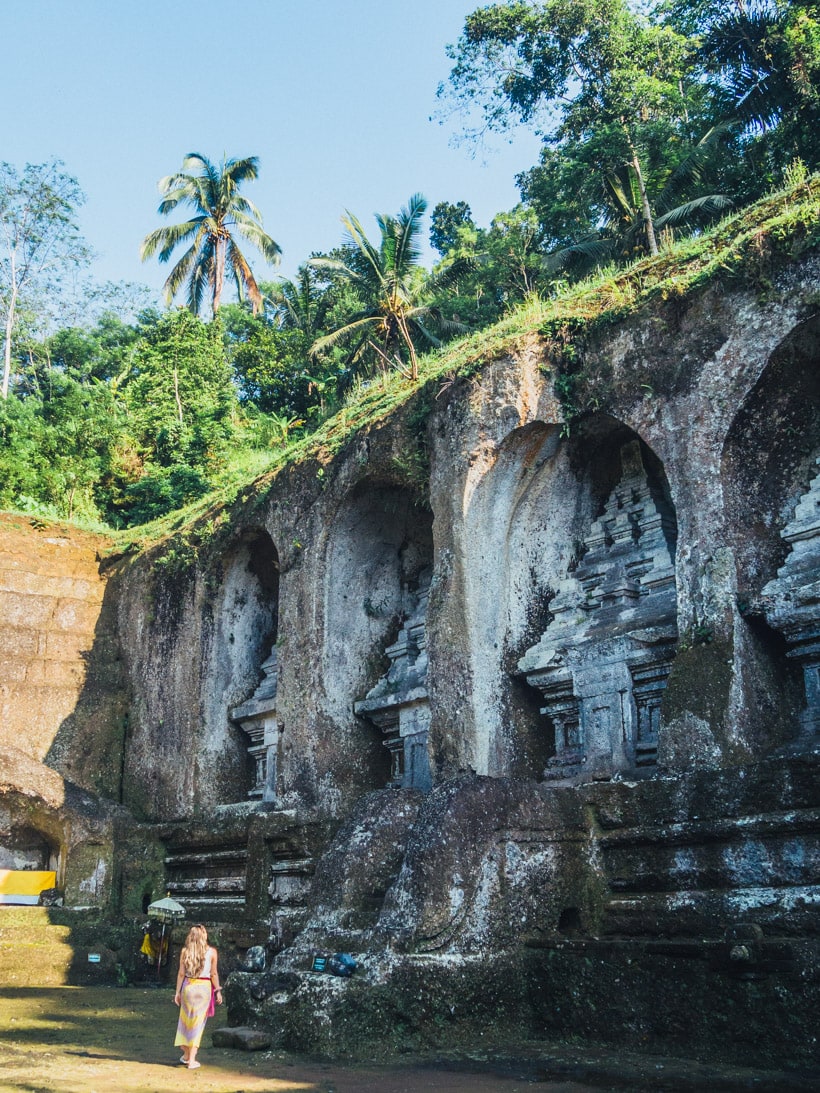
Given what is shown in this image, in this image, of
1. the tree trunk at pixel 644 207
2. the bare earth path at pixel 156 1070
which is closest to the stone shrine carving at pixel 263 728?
the bare earth path at pixel 156 1070

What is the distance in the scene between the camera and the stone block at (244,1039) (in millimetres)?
6734

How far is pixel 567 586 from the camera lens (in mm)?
9961

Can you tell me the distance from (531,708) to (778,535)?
261 centimetres

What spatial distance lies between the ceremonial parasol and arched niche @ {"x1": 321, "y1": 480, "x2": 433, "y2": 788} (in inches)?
89.8

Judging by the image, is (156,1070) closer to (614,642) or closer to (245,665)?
(614,642)

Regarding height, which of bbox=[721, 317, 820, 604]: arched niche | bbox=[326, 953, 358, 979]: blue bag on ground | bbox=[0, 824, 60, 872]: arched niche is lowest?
bbox=[326, 953, 358, 979]: blue bag on ground

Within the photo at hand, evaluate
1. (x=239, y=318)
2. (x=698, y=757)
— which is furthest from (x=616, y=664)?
(x=239, y=318)

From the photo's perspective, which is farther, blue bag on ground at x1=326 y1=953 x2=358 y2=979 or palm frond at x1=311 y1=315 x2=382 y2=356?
palm frond at x1=311 y1=315 x2=382 y2=356

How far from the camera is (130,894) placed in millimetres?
12477

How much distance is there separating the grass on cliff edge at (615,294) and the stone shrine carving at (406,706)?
201 centimetres

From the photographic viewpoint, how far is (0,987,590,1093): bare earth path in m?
5.56

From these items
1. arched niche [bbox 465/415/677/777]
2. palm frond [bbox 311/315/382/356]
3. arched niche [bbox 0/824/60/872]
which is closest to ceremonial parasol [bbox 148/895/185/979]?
arched niche [bbox 0/824/60/872]

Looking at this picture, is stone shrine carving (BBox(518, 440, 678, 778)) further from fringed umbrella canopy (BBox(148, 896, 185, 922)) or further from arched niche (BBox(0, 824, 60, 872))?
arched niche (BBox(0, 824, 60, 872))

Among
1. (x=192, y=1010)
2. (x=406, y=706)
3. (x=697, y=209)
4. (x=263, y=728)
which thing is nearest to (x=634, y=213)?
(x=697, y=209)
